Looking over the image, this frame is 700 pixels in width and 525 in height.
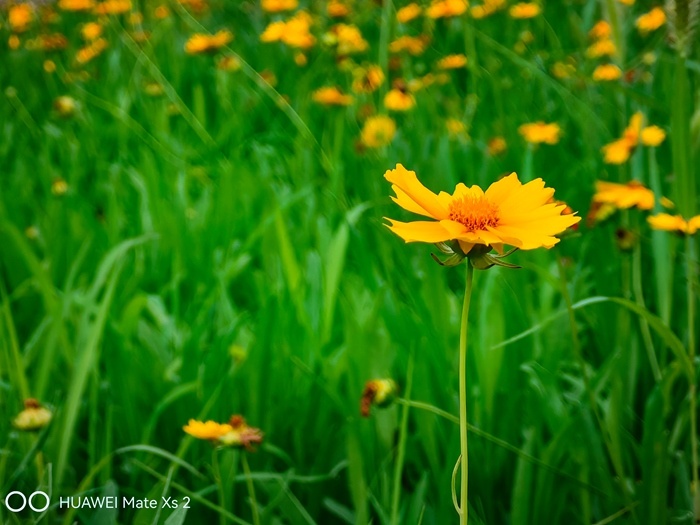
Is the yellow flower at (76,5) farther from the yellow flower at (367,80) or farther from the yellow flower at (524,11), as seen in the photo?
the yellow flower at (524,11)

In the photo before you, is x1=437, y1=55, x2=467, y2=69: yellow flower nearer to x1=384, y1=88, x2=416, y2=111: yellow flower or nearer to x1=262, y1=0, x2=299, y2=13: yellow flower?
x1=384, y1=88, x2=416, y2=111: yellow flower

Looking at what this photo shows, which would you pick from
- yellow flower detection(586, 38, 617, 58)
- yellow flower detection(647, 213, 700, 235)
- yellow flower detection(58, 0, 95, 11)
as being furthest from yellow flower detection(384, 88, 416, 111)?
yellow flower detection(58, 0, 95, 11)

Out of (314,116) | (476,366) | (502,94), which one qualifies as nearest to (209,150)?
(314,116)

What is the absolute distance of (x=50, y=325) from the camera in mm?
957

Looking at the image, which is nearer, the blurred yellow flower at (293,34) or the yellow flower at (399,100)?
the yellow flower at (399,100)

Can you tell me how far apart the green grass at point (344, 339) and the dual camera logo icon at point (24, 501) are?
1 cm

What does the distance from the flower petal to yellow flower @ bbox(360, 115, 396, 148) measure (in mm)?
877

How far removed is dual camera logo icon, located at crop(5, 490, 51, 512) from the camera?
669 millimetres

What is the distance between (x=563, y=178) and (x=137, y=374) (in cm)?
73

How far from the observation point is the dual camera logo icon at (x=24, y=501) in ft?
2.19

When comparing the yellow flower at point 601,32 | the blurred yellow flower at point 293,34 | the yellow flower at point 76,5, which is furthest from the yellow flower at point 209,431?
the yellow flower at point 76,5

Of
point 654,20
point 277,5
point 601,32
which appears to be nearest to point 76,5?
point 277,5

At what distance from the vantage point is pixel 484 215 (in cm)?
49

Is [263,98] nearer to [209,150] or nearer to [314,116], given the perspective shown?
[314,116]
